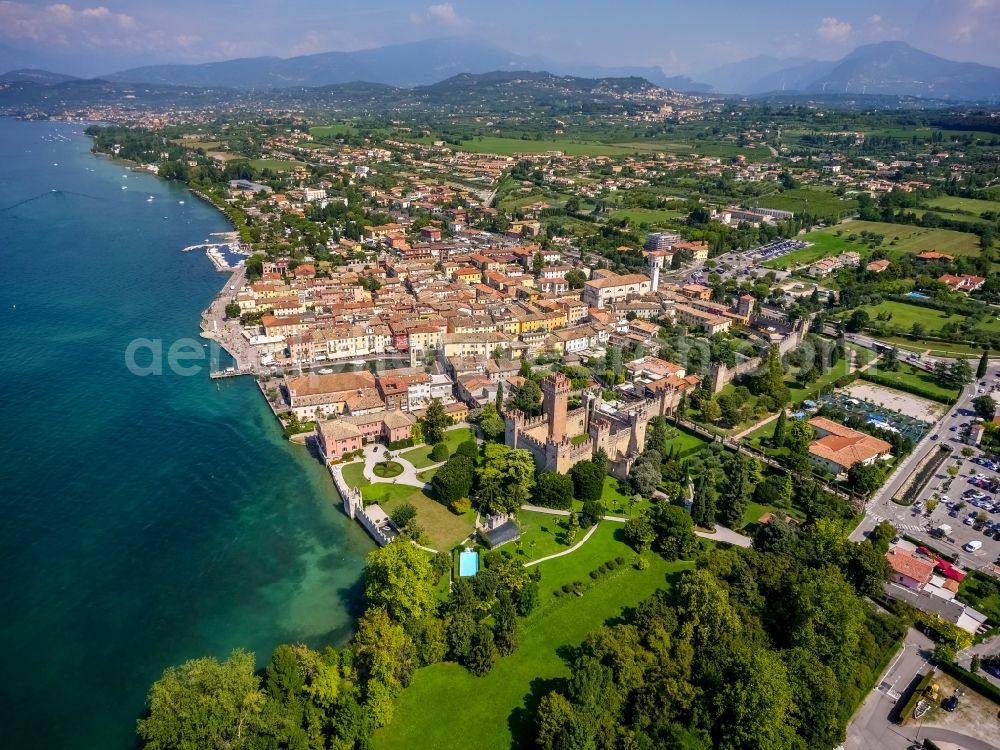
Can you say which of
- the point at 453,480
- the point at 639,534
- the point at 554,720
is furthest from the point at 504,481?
the point at 554,720

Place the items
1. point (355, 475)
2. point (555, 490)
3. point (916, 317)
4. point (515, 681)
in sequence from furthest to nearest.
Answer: point (916, 317) < point (355, 475) < point (555, 490) < point (515, 681)

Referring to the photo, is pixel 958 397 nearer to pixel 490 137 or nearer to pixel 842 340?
pixel 842 340

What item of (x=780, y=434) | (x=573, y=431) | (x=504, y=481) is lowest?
(x=573, y=431)

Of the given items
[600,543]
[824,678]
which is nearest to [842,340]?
[600,543]

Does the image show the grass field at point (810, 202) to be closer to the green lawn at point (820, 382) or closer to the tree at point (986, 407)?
the green lawn at point (820, 382)

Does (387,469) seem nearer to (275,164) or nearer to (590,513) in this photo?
(590,513)

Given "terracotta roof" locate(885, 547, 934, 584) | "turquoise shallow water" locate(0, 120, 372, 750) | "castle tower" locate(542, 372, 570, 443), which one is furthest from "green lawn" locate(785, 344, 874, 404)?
"turquoise shallow water" locate(0, 120, 372, 750)

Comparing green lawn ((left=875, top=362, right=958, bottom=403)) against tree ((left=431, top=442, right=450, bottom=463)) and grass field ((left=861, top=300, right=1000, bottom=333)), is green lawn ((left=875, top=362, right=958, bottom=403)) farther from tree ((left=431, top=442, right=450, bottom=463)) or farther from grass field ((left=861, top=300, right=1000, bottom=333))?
tree ((left=431, top=442, right=450, bottom=463))
